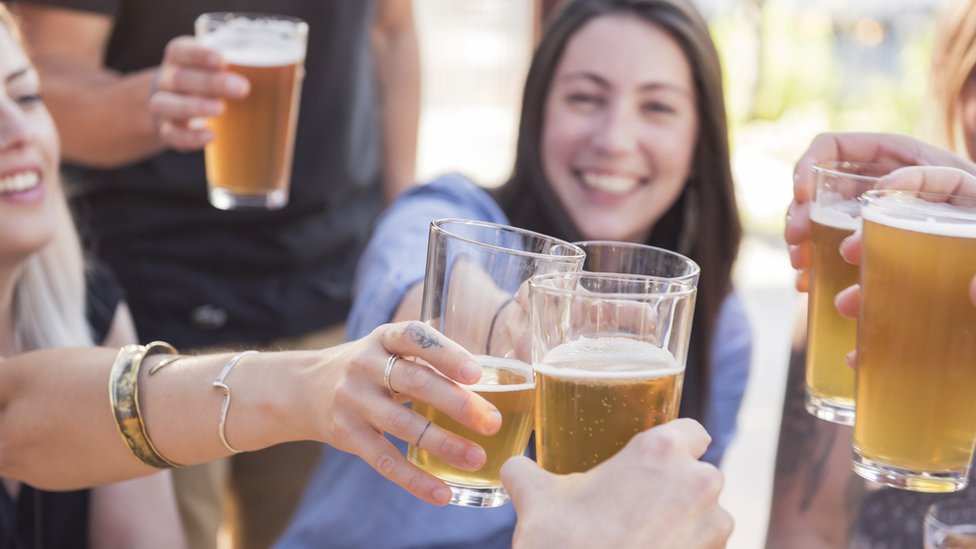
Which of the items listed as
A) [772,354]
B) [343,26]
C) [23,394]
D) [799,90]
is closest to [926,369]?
[23,394]

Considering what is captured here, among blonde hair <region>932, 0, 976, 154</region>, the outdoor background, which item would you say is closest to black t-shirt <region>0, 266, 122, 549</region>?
blonde hair <region>932, 0, 976, 154</region>

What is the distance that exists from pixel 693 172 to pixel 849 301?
1.38 meters

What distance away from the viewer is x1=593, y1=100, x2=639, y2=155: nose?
2.54 m

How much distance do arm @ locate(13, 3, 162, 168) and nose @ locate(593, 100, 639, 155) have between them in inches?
38.4

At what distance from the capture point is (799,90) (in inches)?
354

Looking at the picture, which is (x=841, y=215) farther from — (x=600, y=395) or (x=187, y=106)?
(x=187, y=106)

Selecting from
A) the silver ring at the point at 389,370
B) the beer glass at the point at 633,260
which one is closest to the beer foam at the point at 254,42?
the beer glass at the point at 633,260

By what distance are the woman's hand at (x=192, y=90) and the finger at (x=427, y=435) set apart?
110 centimetres

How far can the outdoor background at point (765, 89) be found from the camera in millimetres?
6488

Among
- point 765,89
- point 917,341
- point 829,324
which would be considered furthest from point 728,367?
point 765,89

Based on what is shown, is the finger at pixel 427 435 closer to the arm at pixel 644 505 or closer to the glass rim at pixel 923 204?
the arm at pixel 644 505

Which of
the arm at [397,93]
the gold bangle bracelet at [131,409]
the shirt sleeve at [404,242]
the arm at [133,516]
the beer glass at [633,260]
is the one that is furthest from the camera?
the arm at [397,93]

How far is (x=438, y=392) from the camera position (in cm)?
117

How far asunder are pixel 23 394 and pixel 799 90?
8195mm
